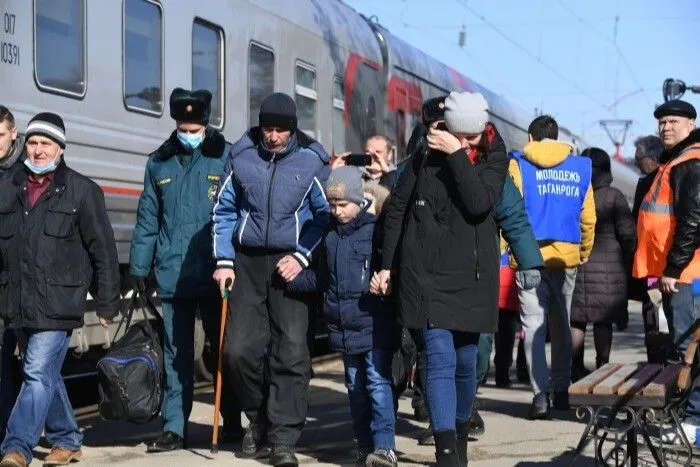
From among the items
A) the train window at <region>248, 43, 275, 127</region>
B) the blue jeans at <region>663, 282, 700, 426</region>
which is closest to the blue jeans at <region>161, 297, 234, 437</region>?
the blue jeans at <region>663, 282, 700, 426</region>

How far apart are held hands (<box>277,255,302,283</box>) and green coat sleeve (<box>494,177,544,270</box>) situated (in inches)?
43.6

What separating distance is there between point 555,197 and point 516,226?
239cm

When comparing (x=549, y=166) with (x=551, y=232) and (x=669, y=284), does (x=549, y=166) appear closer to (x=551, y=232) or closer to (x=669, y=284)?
(x=551, y=232)

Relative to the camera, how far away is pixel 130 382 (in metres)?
8.15

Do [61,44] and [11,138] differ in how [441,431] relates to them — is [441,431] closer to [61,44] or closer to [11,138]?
[11,138]

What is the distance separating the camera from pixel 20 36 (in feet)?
29.7

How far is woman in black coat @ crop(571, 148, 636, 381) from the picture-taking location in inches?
430

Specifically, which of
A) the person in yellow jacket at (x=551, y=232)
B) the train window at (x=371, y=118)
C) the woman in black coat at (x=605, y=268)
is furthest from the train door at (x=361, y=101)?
the person in yellow jacket at (x=551, y=232)

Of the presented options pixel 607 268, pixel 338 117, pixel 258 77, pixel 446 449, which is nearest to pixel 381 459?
pixel 446 449

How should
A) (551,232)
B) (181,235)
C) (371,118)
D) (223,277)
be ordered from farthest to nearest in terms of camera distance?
(371,118)
(551,232)
(181,235)
(223,277)

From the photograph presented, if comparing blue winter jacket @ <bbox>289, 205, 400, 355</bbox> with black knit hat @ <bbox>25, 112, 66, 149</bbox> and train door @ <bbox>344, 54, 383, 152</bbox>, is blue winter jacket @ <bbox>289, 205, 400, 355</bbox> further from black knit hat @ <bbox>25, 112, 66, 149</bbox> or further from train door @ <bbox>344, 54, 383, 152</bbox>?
train door @ <bbox>344, 54, 383, 152</bbox>

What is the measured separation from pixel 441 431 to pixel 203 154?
2393 mm

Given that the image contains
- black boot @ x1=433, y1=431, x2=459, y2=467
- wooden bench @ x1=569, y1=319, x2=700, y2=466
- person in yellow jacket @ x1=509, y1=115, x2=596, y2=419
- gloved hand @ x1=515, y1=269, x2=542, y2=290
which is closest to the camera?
wooden bench @ x1=569, y1=319, x2=700, y2=466

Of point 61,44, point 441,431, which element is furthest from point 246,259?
point 61,44
